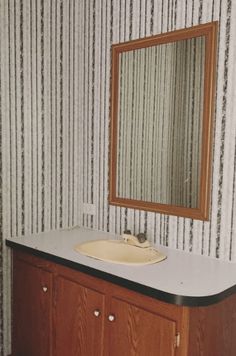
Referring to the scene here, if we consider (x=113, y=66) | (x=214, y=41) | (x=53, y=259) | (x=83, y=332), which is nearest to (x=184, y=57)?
(x=214, y=41)

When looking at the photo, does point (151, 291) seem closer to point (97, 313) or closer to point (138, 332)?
point (138, 332)

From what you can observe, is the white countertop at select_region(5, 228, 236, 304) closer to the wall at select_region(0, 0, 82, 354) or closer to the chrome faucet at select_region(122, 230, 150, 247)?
the chrome faucet at select_region(122, 230, 150, 247)

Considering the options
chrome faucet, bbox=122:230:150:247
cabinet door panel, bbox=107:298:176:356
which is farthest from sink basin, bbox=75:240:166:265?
cabinet door panel, bbox=107:298:176:356

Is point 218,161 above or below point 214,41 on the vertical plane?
below

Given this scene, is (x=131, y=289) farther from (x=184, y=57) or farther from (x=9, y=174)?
(x=184, y=57)

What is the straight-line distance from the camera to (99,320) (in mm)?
1895

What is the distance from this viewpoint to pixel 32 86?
247cm

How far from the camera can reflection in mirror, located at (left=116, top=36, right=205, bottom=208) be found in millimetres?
2094

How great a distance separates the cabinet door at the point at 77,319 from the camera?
6.27 ft

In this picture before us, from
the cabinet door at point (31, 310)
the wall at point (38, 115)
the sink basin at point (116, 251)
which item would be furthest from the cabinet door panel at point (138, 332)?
the wall at point (38, 115)

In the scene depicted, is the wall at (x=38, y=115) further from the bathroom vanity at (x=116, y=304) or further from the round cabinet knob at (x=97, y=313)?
the round cabinet knob at (x=97, y=313)

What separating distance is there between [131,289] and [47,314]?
0.74 metres

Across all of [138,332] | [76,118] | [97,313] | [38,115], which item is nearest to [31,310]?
[97,313]

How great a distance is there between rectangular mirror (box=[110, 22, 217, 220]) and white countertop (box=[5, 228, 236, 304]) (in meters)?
0.26
